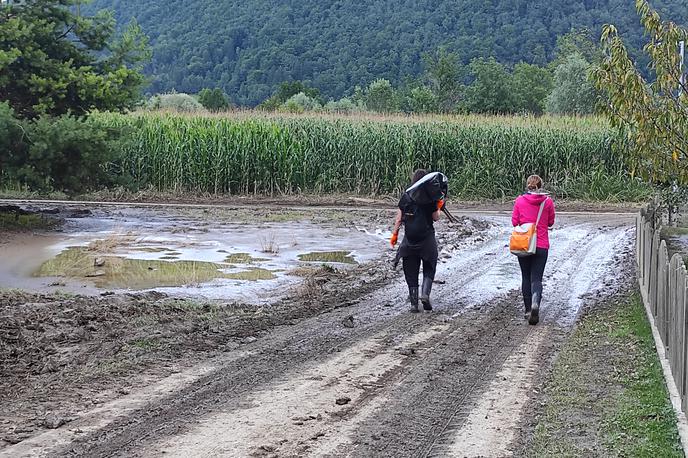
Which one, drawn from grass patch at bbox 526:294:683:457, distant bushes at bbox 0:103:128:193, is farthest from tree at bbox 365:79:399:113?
grass patch at bbox 526:294:683:457

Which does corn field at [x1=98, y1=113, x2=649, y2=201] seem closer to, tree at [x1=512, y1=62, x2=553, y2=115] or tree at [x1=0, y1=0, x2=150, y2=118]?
tree at [x1=0, y1=0, x2=150, y2=118]

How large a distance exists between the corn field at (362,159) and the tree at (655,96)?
18955mm

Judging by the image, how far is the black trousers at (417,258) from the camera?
12000 mm

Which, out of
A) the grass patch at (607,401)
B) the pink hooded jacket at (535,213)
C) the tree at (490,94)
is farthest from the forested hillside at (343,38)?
the grass patch at (607,401)

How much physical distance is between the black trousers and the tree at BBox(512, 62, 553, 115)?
43760 millimetres

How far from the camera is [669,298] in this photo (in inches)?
348

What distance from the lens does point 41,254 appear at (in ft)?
55.7

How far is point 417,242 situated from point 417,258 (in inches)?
8.7

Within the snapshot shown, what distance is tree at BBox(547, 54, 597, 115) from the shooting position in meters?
54.3

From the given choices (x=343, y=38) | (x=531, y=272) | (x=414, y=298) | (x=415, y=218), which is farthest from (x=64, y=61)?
(x=343, y=38)

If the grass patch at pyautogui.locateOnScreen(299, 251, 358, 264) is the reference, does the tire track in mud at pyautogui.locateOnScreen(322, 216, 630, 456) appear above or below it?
below

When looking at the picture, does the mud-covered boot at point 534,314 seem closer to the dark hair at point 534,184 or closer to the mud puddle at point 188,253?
the dark hair at point 534,184

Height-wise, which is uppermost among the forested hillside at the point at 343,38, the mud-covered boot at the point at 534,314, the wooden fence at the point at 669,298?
the forested hillside at the point at 343,38

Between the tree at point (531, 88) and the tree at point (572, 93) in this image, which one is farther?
the tree at point (531, 88)
